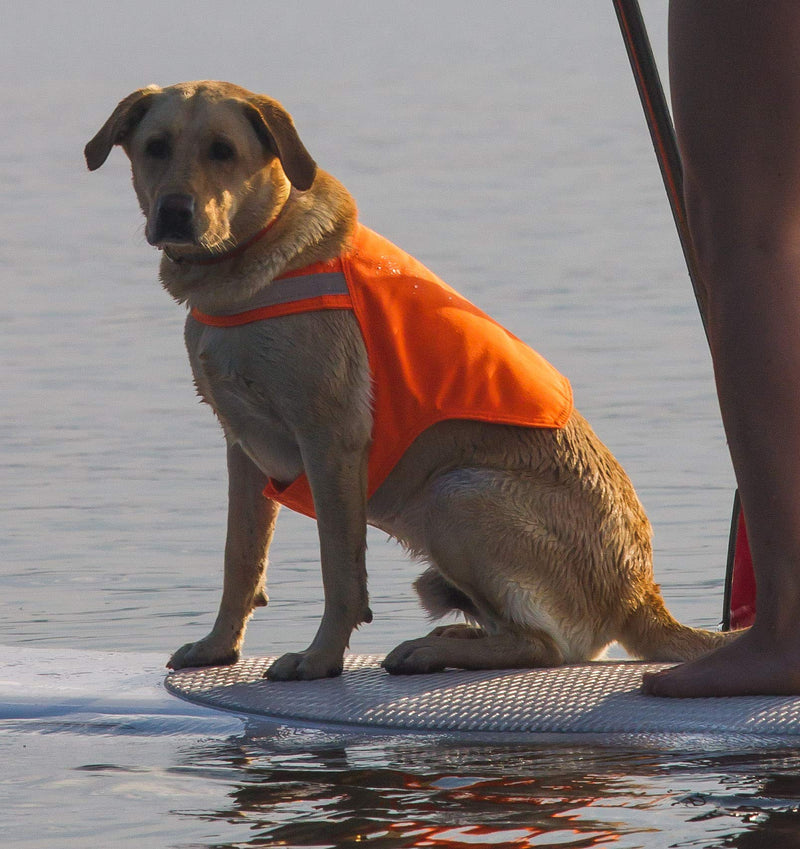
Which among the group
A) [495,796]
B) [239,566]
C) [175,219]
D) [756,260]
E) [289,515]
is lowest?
[495,796]

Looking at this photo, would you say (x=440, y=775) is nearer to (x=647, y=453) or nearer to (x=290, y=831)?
(x=290, y=831)

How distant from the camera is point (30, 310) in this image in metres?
9.22

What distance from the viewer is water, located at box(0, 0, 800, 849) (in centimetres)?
288

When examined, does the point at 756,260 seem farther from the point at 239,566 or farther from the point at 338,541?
the point at 239,566

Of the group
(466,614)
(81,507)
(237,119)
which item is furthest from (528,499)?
(81,507)

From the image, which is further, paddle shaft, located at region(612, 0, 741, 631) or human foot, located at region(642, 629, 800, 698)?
paddle shaft, located at region(612, 0, 741, 631)

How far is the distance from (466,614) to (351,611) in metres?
0.31

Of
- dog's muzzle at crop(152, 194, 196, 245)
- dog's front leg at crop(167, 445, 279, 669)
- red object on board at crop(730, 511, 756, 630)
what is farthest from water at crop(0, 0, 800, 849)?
dog's muzzle at crop(152, 194, 196, 245)

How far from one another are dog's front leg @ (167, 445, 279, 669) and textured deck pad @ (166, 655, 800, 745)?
0.26 feet

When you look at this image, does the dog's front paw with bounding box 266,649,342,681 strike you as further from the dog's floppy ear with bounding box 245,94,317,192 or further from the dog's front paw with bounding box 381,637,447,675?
the dog's floppy ear with bounding box 245,94,317,192

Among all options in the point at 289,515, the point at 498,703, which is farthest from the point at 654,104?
the point at 289,515

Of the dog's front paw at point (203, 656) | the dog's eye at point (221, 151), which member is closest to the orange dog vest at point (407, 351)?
the dog's eye at point (221, 151)

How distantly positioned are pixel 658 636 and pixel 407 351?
80cm

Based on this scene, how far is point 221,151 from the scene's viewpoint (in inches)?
149
